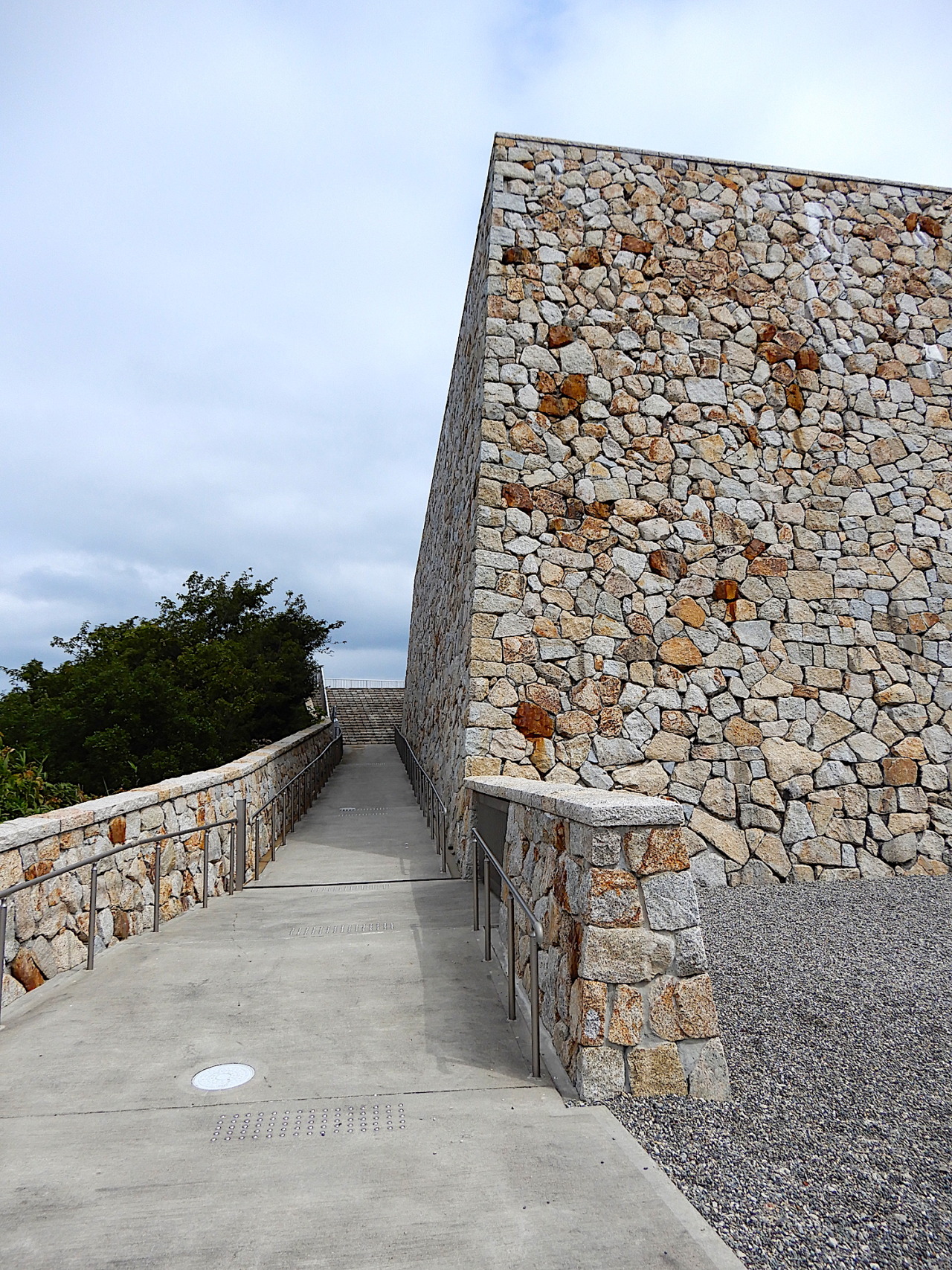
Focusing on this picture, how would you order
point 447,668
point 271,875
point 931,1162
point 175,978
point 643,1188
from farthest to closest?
point 447,668 → point 271,875 → point 175,978 → point 931,1162 → point 643,1188

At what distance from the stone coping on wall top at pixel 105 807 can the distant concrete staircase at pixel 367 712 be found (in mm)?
22292

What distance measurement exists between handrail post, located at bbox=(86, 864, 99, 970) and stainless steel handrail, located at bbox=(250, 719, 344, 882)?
10.5 feet

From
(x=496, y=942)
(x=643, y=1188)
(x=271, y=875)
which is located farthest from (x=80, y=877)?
(x=643, y=1188)

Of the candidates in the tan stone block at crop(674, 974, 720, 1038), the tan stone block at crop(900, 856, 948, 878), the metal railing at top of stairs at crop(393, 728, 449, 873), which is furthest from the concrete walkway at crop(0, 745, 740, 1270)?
the tan stone block at crop(900, 856, 948, 878)

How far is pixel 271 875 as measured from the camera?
28.0 ft

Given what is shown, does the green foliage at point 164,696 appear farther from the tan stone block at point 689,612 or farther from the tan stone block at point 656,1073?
the tan stone block at point 656,1073

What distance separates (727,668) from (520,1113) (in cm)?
643

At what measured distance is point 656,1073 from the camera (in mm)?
3447

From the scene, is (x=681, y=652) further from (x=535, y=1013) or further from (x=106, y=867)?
(x=106, y=867)

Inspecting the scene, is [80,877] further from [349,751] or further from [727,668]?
[349,751]

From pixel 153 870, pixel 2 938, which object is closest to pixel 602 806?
pixel 2 938

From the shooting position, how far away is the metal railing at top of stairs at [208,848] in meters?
4.72

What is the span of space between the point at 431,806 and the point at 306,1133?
27.0 feet

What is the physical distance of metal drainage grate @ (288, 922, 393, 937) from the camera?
602 cm
